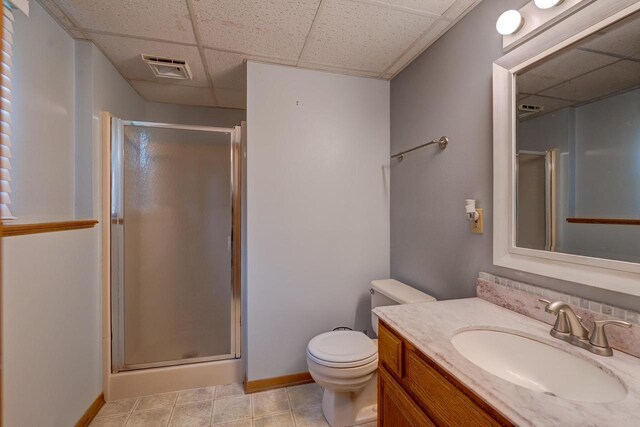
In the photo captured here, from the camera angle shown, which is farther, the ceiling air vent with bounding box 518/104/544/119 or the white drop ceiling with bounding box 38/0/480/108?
the white drop ceiling with bounding box 38/0/480/108

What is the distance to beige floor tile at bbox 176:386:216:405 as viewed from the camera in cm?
189

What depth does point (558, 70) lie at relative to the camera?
1.12 metres

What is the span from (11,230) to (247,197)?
3.61ft

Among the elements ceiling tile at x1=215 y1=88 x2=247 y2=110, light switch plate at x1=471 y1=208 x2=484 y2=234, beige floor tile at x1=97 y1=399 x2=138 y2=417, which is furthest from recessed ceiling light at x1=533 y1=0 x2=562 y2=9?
beige floor tile at x1=97 y1=399 x2=138 y2=417

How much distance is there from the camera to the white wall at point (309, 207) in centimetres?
197

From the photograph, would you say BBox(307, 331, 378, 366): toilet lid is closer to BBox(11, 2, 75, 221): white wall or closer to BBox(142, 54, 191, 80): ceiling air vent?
BBox(11, 2, 75, 221): white wall

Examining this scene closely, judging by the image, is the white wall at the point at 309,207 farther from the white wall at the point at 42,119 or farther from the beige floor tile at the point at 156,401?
the white wall at the point at 42,119

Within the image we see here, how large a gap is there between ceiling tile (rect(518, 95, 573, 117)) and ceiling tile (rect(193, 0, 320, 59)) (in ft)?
3.49

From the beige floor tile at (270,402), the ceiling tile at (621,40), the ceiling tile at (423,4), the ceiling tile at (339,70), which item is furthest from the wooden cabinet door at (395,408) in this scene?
the ceiling tile at (339,70)

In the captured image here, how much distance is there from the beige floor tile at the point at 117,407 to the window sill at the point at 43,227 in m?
1.14

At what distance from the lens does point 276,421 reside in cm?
169

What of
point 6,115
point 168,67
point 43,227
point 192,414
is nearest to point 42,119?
point 6,115

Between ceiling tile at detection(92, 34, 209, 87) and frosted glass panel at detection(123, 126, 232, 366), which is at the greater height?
ceiling tile at detection(92, 34, 209, 87)

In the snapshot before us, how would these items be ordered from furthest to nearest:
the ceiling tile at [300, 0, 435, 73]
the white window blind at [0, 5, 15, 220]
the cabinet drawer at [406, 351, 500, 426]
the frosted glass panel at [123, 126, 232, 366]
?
1. the frosted glass panel at [123, 126, 232, 366]
2. the ceiling tile at [300, 0, 435, 73]
3. the white window blind at [0, 5, 15, 220]
4. the cabinet drawer at [406, 351, 500, 426]
